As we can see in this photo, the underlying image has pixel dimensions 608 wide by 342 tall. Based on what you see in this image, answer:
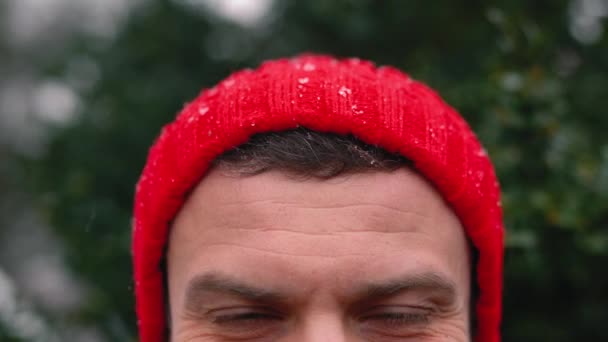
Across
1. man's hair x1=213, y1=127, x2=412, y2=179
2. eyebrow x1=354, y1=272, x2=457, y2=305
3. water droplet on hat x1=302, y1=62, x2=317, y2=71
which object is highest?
water droplet on hat x1=302, y1=62, x2=317, y2=71

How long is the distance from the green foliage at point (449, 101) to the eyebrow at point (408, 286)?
676 millimetres

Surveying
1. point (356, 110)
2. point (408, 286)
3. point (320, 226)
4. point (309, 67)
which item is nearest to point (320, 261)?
point (320, 226)

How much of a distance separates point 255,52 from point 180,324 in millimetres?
2001

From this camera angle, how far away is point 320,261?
1540 mm

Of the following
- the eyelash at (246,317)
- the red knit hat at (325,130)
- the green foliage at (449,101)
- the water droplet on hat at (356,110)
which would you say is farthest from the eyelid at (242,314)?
the green foliage at (449,101)

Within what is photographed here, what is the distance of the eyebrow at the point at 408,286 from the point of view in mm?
1551

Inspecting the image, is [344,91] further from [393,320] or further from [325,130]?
[393,320]

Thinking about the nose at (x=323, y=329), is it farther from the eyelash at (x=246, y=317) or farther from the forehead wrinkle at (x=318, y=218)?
the forehead wrinkle at (x=318, y=218)

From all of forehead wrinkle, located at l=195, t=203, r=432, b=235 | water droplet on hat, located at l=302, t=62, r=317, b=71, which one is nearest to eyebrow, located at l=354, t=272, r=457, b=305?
forehead wrinkle, located at l=195, t=203, r=432, b=235

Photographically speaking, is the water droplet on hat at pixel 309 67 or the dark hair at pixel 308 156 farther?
the water droplet on hat at pixel 309 67

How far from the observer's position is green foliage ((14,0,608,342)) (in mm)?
2320

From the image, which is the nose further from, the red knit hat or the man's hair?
the red knit hat

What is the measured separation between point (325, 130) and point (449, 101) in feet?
3.92

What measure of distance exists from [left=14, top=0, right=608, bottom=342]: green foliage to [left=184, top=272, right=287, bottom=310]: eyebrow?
3.44 ft
